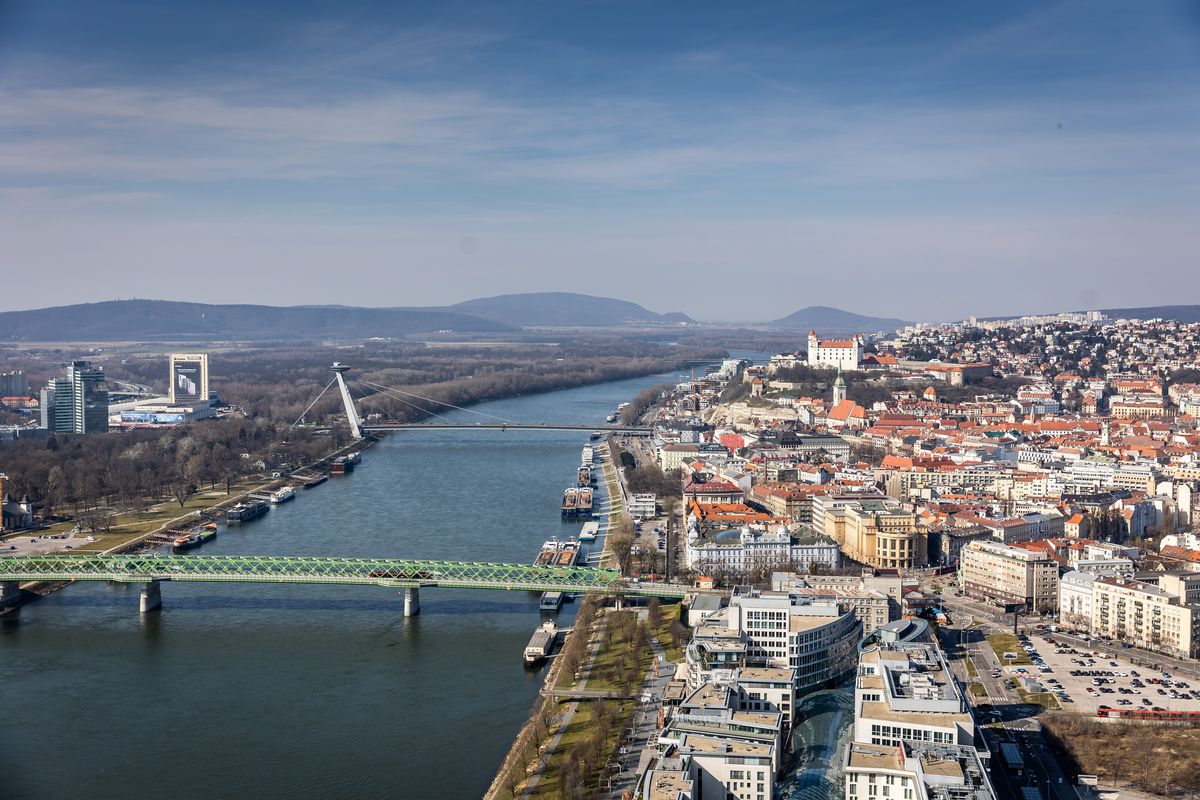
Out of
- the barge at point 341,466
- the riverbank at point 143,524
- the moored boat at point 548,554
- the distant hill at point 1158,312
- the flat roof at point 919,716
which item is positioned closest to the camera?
the flat roof at point 919,716

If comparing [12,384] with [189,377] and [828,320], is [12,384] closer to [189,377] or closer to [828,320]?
[189,377]

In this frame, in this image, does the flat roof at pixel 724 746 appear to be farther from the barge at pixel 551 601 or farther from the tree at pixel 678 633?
the barge at pixel 551 601

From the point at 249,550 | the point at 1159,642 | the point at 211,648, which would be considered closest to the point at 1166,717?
the point at 1159,642

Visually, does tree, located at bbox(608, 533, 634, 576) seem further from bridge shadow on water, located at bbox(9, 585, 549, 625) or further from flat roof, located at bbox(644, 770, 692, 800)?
flat roof, located at bbox(644, 770, 692, 800)

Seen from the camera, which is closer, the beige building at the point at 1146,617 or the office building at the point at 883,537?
the beige building at the point at 1146,617

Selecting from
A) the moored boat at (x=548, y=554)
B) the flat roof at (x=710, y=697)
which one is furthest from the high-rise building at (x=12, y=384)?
the flat roof at (x=710, y=697)

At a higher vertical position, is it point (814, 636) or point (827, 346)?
point (827, 346)

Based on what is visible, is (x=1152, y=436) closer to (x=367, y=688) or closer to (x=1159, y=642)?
(x=1159, y=642)
